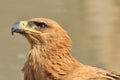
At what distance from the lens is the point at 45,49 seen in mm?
7715

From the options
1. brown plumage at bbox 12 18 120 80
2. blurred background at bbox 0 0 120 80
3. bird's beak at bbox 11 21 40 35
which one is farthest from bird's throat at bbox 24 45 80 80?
blurred background at bbox 0 0 120 80

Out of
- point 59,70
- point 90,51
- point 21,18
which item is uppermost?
point 21,18

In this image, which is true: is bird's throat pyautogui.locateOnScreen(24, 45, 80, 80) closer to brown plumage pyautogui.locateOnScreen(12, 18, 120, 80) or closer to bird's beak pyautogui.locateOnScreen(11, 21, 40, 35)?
brown plumage pyautogui.locateOnScreen(12, 18, 120, 80)

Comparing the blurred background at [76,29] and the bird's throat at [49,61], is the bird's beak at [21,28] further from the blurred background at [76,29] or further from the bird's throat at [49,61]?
the blurred background at [76,29]

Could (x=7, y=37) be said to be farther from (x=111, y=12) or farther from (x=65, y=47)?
(x=65, y=47)

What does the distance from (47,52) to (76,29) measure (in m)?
6.38

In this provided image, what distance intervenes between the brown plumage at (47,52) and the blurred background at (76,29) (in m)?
3.25

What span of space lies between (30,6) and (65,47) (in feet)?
29.0

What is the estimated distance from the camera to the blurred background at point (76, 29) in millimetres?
11844

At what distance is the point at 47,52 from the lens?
25.3 ft

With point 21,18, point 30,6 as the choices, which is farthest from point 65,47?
point 30,6

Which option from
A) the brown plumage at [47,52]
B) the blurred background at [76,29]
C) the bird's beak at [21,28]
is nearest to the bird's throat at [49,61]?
the brown plumage at [47,52]

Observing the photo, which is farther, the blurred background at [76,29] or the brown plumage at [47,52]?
the blurred background at [76,29]

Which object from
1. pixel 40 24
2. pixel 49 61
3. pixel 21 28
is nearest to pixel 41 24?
pixel 40 24
